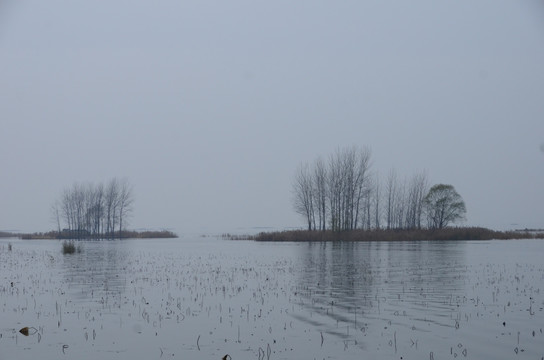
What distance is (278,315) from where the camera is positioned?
14.9 meters

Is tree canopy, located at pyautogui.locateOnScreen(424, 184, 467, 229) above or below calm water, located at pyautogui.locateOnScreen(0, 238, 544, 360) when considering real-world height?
above

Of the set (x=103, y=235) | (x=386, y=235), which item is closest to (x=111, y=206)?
(x=103, y=235)

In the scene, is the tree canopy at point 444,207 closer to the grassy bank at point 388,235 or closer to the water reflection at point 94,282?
the grassy bank at point 388,235

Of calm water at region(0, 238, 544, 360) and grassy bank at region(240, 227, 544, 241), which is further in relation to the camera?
grassy bank at region(240, 227, 544, 241)

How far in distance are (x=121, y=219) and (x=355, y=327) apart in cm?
10732

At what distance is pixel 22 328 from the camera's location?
42.1 ft

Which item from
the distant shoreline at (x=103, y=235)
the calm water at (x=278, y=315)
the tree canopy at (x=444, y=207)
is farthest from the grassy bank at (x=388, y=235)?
the calm water at (x=278, y=315)

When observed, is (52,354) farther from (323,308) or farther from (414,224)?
(414,224)

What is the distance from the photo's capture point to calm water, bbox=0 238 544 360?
1105 cm

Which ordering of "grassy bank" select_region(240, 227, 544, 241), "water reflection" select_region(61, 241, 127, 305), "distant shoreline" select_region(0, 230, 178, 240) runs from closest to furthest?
"water reflection" select_region(61, 241, 127, 305) < "grassy bank" select_region(240, 227, 544, 241) < "distant shoreline" select_region(0, 230, 178, 240)

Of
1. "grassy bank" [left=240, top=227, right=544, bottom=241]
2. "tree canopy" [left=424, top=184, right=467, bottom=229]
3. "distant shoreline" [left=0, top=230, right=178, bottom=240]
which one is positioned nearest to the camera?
"grassy bank" [left=240, top=227, right=544, bottom=241]

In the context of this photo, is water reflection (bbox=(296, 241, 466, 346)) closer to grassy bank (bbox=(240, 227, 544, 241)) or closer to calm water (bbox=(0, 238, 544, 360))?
calm water (bbox=(0, 238, 544, 360))

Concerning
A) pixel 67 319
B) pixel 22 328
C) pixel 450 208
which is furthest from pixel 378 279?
pixel 450 208

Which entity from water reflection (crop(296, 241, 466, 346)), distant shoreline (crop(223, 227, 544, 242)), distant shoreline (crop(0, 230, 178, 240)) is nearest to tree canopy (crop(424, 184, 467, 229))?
distant shoreline (crop(223, 227, 544, 242))
